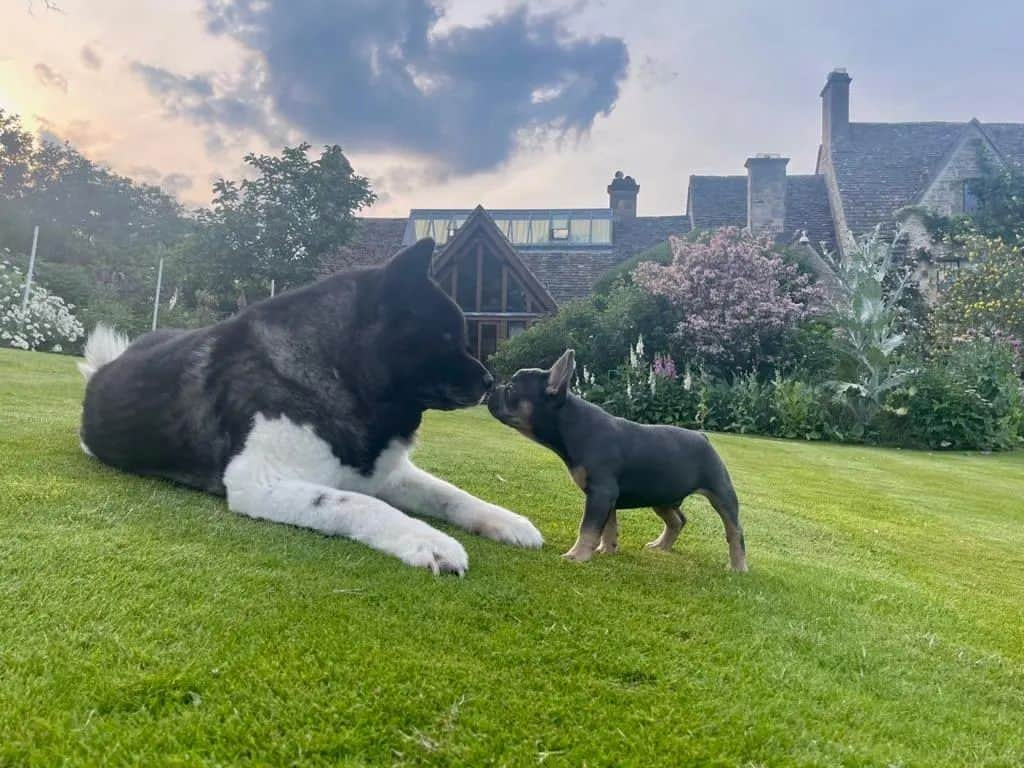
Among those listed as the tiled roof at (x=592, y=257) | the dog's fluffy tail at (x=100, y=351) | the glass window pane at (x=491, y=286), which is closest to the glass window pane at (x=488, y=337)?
the glass window pane at (x=491, y=286)

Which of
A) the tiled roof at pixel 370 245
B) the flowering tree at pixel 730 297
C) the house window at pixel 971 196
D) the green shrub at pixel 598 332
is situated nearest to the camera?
the flowering tree at pixel 730 297

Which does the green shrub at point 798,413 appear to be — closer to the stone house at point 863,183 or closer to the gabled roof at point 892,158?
the stone house at point 863,183

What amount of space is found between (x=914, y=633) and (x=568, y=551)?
1.29 metres

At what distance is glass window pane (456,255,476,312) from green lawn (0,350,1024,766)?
2249cm

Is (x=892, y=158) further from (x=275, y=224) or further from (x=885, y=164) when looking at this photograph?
(x=275, y=224)

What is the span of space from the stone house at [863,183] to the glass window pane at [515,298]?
31.2 feet

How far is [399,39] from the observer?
29.2 ft

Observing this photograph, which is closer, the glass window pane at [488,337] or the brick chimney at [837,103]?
the glass window pane at [488,337]

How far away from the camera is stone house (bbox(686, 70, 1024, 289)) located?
26.5 meters

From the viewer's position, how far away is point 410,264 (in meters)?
3.51

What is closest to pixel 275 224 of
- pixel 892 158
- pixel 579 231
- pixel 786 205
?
pixel 579 231

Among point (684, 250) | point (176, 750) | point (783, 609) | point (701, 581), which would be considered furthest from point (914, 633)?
point (684, 250)

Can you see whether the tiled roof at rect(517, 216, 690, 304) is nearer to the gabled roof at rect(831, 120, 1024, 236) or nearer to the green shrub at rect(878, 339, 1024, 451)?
the gabled roof at rect(831, 120, 1024, 236)

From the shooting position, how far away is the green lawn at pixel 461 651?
4.50ft
